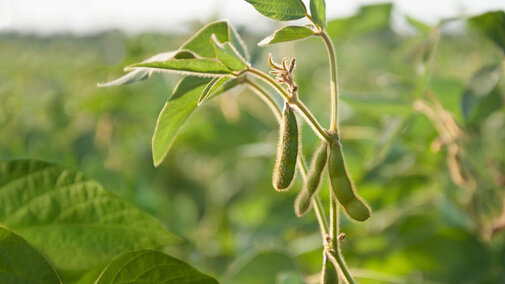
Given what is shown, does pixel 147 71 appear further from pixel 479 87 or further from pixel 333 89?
pixel 479 87

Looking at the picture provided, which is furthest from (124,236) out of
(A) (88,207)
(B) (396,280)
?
(B) (396,280)

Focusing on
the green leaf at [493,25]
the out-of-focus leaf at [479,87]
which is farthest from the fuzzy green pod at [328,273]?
the out-of-focus leaf at [479,87]

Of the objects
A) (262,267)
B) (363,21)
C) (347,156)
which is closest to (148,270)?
(262,267)

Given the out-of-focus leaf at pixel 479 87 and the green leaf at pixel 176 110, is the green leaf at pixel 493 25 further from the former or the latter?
the green leaf at pixel 176 110

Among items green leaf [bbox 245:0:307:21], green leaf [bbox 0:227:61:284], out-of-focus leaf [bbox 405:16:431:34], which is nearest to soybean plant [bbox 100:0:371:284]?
green leaf [bbox 245:0:307:21]

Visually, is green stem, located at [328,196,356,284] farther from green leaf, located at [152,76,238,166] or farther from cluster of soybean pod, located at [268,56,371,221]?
green leaf, located at [152,76,238,166]
